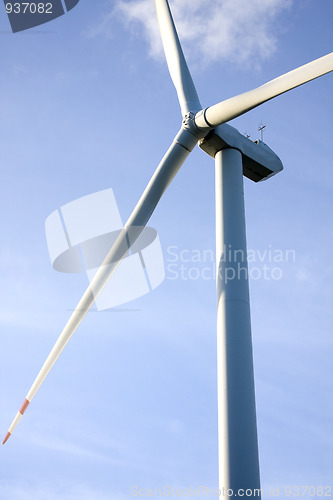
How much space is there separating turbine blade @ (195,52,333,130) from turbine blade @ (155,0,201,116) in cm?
148

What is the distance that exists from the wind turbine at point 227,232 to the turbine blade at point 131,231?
3cm

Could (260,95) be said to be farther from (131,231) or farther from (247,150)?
(131,231)

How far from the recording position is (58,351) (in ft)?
64.0

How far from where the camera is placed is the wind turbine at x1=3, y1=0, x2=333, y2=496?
15.5 metres

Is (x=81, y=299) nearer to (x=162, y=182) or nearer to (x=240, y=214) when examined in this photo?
(x=162, y=182)

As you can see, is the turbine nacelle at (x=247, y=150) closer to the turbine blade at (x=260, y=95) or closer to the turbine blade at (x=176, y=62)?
the turbine blade at (x=260, y=95)

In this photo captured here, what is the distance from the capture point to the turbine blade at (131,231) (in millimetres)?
18250

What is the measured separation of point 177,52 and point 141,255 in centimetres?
942

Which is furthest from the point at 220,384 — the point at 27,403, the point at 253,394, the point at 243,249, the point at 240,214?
the point at 27,403

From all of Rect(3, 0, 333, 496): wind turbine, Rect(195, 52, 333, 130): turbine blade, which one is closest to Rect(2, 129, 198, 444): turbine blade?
Rect(3, 0, 333, 496): wind turbine

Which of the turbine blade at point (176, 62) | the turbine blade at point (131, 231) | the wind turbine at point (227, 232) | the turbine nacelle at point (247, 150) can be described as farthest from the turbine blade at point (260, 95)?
the turbine blade at point (176, 62)

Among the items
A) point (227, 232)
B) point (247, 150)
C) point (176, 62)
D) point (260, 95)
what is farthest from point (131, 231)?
point (176, 62)

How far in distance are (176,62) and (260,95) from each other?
6.66 meters

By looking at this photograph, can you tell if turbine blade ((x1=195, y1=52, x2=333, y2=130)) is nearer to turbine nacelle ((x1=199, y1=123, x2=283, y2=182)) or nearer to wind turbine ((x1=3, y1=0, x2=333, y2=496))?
wind turbine ((x1=3, y1=0, x2=333, y2=496))
